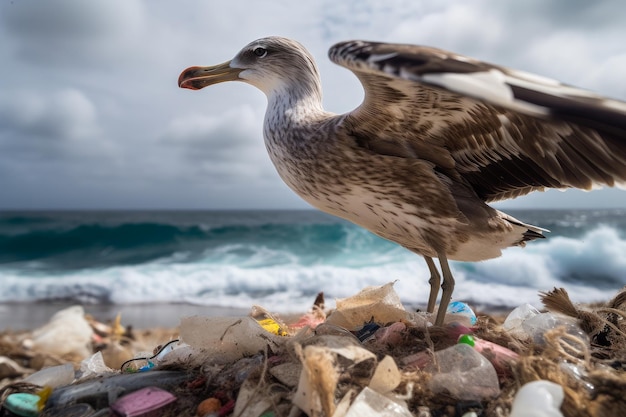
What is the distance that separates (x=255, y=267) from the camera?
1348 centimetres

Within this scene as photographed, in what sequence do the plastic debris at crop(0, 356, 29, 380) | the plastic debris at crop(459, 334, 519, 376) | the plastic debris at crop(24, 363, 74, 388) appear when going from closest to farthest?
1. the plastic debris at crop(459, 334, 519, 376)
2. the plastic debris at crop(24, 363, 74, 388)
3. the plastic debris at crop(0, 356, 29, 380)

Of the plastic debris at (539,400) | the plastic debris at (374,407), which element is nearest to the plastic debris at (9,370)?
the plastic debris at (374,407)

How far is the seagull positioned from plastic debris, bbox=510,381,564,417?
72 cm

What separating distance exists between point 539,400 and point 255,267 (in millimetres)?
12520

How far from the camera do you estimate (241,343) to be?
1.76 m

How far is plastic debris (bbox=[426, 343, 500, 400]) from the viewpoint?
1413 millimetres

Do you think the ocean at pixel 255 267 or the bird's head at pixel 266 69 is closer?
the bird's head at pixel 266 69

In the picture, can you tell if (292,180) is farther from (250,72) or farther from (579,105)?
(579,105)

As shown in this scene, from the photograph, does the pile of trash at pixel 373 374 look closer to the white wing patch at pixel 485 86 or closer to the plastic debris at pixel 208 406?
the plastic debris at pixel 208 406

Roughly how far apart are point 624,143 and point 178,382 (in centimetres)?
167

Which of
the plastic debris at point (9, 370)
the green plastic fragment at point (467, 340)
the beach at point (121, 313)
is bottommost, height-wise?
the beach at point (121, 313)

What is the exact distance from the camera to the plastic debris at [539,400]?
3.91 ft

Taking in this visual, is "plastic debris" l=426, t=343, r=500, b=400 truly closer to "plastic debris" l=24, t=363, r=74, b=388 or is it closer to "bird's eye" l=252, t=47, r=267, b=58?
"plastic debris" l=24, t=363, r=74, b=388

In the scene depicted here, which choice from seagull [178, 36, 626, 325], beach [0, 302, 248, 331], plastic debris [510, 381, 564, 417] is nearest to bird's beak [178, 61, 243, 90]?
seagull [178, 36, 626, 325]
